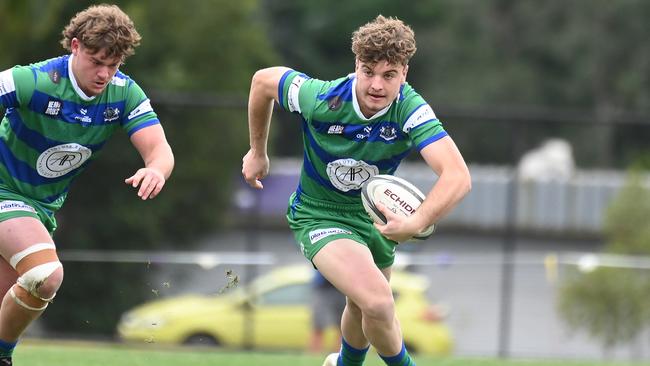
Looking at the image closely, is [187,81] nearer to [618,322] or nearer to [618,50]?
[618,322]

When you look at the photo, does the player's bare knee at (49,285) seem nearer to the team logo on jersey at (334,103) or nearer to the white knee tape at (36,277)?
the white knee tape at (36,277)

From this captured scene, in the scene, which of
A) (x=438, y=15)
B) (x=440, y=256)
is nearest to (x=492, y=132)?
(x=440, y=256)

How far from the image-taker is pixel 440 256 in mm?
13992

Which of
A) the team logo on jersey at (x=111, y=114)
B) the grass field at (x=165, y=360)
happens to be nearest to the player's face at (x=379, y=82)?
the team logo on jersey at (x=111, y=114)

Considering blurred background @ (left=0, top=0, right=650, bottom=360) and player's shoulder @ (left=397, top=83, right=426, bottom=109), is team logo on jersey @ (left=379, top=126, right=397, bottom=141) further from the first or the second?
blurred background @ (left=0, top=0, right=650, bottom=360)

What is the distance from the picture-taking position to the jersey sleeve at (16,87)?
229 inches

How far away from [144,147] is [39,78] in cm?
62

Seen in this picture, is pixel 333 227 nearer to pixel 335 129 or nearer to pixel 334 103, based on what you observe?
pixel 335 129

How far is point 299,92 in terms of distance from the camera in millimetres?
6184

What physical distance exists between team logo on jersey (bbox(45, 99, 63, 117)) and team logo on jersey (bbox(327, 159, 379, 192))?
137 cm

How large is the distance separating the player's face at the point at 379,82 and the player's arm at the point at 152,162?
1.01m

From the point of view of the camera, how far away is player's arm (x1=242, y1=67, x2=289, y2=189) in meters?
6.35

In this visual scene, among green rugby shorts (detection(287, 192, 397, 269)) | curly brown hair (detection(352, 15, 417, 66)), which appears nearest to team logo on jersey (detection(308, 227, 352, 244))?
green rugby shorts (detection(287, 192, 397, 269))

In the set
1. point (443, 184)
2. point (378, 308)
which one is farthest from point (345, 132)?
point (378, 308)
